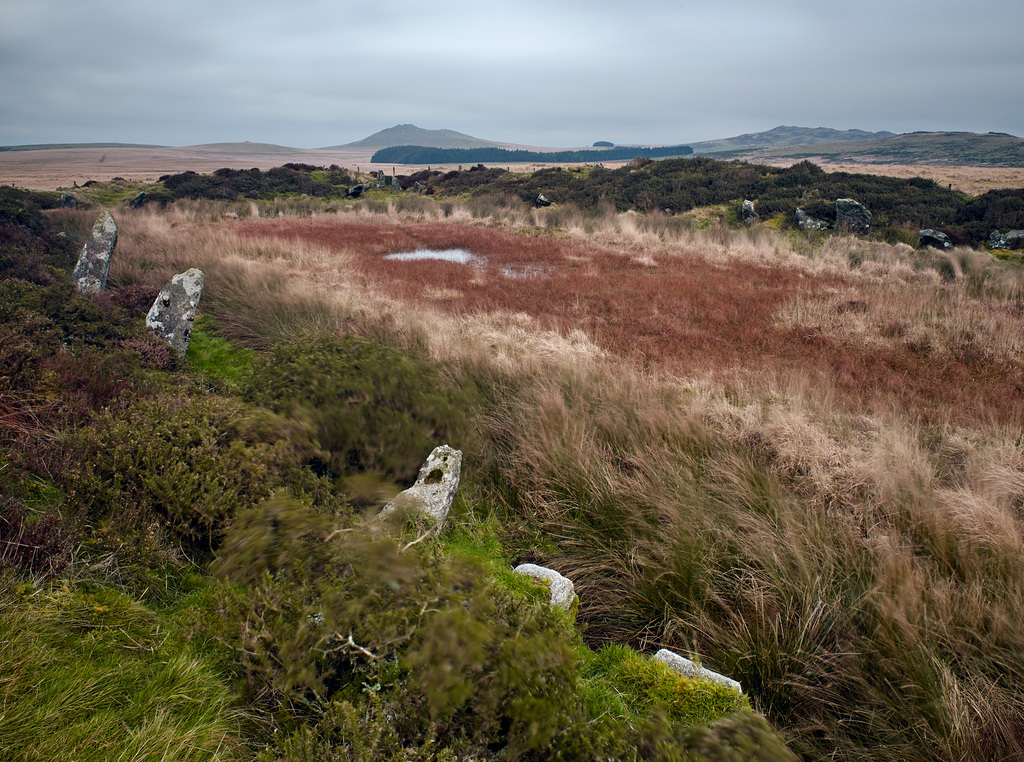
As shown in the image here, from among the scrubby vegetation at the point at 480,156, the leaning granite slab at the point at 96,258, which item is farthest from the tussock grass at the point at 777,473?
the scrubby vegetation at the point at 480,156

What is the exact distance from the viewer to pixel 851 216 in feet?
69.7

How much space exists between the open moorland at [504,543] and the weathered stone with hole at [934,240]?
12949mm

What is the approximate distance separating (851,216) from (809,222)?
1.58 m

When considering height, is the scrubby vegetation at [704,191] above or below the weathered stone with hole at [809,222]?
above

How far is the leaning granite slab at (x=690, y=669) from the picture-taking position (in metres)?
2.39

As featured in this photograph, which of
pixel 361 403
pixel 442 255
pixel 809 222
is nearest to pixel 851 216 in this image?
pixel 809 222

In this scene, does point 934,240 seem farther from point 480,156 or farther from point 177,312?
point 480,156

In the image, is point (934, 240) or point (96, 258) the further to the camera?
point (934, 240)

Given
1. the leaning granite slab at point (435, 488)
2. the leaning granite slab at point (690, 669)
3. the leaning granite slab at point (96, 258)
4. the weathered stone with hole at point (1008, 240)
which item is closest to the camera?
the leaning granite slab at point (690, 669)

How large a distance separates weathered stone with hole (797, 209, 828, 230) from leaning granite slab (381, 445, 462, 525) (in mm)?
22837

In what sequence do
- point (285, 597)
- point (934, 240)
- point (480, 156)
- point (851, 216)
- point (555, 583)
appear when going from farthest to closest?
1. point (480, 156)
2. point (851, 216)
3. point (934, 240)
4. point (555, 583)
5. point (285, 597)

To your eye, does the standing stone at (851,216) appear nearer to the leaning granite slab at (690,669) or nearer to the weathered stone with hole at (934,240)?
the weathered stone with hole at (934,240)

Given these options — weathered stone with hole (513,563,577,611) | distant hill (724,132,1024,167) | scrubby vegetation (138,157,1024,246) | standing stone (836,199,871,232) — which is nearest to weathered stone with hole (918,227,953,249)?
scrubby vegetation (138,157,1024,246)

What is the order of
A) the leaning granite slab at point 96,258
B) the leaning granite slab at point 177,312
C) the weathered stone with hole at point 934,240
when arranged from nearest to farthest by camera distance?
the leaning granite slab at point 177,312 < the leaning granite slab at point 96,258 < the weathered stone with hole at point 934,240
